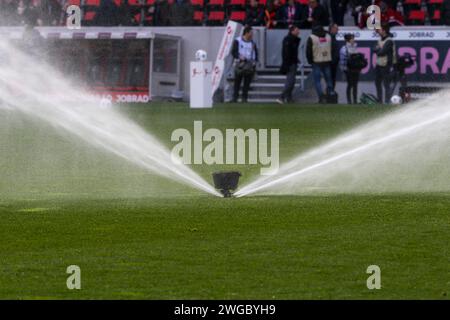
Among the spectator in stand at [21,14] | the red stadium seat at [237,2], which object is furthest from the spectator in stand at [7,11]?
the red stadium seat at [237,2]

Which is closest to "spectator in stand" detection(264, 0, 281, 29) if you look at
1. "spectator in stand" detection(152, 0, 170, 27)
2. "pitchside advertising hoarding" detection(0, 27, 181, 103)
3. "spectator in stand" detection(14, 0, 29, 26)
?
"pitchside advertising hoarding" detection(0, 27, 181, 103)

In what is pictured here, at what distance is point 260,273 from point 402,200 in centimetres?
623

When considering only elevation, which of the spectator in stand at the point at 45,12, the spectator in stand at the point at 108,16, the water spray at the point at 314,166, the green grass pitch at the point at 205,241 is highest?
the spectator in stand at the point at 108,16

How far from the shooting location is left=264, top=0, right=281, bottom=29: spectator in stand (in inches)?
1880

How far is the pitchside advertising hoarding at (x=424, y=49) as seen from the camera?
4441 cm

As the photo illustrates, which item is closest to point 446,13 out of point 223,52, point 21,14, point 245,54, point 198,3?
point 245,54

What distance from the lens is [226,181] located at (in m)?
17.9

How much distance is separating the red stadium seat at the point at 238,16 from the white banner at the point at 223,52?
5.77 ft

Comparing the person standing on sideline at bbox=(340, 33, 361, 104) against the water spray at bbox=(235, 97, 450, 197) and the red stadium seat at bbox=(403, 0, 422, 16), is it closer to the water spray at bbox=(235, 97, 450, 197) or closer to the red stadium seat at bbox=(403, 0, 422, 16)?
the red stadium seat at bbox=(403, 0, 422, 16)

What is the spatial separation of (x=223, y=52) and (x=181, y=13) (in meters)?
3.46

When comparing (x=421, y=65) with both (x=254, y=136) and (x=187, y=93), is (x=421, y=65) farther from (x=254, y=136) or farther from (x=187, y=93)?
(x=254, y=136)

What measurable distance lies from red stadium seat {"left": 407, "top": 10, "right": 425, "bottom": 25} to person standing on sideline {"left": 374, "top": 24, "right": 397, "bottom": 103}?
2526mm

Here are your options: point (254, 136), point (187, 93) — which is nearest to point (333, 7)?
point (187, 93)

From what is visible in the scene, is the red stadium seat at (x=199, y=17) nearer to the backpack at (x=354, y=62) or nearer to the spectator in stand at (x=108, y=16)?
the spectator in stand at (x=108, y=16)
